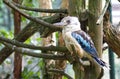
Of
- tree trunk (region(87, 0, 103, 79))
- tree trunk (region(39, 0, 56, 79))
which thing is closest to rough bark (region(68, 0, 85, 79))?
tree trunk (region(87, 0, 103, 79))

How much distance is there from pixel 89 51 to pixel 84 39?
0.11ft

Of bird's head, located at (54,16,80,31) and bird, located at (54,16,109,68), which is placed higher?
bird's head, located at (54,16,80,31)

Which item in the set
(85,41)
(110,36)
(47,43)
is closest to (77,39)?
(85,41)

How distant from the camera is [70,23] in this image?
88cm

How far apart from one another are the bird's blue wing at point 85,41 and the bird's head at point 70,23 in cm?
2

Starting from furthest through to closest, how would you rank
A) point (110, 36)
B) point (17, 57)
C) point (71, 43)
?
point (17, 57) → point (110, 36) → point (71, 43)

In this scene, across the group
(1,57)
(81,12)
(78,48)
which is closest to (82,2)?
(81,12)

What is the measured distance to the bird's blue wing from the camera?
33.9 inches

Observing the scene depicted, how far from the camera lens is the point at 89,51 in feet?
2.87

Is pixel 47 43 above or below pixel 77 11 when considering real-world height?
below

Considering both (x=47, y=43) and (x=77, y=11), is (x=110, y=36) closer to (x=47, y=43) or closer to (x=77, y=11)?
(x=77, y=11)

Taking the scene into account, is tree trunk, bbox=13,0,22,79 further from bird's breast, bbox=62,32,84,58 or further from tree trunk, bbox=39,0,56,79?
bird's breast, bbox=62,32,84,58

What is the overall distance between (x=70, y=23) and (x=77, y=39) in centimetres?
5

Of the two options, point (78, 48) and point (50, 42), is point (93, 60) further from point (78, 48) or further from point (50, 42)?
point (50, 42)
